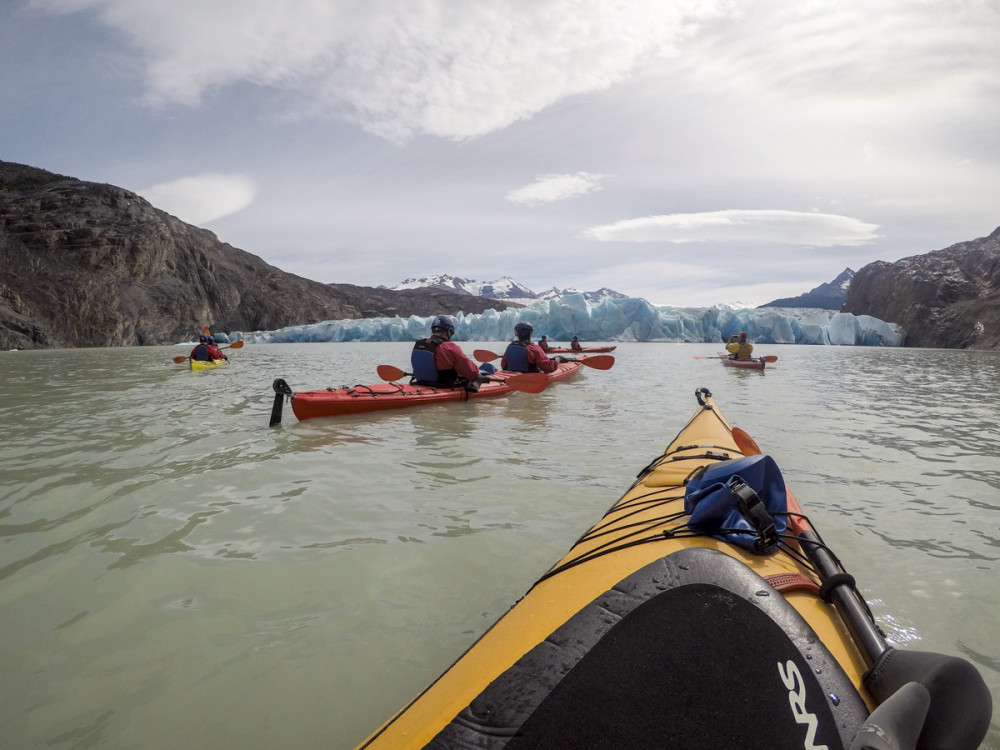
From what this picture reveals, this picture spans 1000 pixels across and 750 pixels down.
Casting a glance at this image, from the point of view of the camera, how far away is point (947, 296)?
1542 inches

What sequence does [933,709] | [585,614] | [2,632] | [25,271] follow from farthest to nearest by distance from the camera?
1. [25,271]
2. [2,632]
3. [585,614]
4. [933,709]

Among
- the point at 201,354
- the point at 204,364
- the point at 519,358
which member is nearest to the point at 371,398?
the point at 519,358

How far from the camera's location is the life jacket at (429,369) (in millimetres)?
7230

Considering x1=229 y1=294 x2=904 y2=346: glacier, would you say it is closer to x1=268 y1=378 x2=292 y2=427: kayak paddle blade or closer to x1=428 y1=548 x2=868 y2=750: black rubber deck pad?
x1=268 y1=378 x2=292 y2=427: kayak paddle blade

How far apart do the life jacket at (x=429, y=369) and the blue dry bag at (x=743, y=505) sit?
5728 millimetres

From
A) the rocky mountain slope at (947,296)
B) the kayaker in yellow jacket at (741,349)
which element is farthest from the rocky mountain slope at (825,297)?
the kayaker in yellow jacket at (741,349)

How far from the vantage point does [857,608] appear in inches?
52.7

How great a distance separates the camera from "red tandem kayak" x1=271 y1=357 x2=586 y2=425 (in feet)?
19.8

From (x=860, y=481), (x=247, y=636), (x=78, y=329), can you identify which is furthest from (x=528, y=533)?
(x=78, y=329)

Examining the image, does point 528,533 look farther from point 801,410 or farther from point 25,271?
point 25,271

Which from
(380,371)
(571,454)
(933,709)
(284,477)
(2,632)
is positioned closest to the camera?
(933,709)

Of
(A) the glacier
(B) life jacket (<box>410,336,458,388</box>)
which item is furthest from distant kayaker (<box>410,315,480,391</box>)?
(A) the glacier

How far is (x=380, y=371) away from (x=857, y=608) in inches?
299

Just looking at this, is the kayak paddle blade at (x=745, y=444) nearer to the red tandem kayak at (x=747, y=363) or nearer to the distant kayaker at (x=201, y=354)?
the red tandem kayak at (x=747, y=363)
